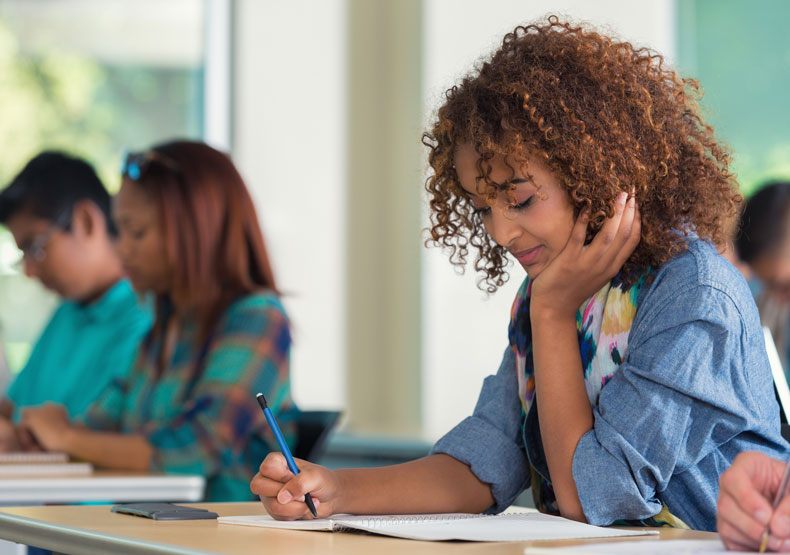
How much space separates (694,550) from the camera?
0.94 m

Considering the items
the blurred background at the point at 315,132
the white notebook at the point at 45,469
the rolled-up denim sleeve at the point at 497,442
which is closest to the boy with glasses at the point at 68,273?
the white notebook at the point at 45,469

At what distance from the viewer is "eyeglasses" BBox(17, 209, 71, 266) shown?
3.01 metres

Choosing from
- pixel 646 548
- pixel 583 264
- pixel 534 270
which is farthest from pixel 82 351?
pixel 646 548

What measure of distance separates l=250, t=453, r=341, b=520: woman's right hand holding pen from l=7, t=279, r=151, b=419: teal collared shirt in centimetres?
159

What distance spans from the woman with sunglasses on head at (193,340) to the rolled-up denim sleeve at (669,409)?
1.17m

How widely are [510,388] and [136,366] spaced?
1.36m

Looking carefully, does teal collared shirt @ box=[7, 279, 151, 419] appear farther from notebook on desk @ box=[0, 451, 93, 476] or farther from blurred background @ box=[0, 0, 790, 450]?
blurred background @ box=[0, 0, 790, 450]

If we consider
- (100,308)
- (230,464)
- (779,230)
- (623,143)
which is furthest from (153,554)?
(779,230)

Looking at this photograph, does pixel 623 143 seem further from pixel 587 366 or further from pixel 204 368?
pixel 204 368

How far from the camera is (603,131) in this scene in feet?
4.28

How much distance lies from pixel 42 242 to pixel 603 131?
2106 mm

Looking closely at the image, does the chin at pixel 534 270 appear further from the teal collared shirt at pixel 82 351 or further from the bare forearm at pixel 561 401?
the teal collared shirt at pixel 82 351

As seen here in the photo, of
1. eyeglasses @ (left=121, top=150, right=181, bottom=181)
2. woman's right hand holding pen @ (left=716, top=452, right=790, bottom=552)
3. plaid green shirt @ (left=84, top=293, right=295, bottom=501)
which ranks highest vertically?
eyeglasses @ (left=121, top=150, right=181, bottom=181)

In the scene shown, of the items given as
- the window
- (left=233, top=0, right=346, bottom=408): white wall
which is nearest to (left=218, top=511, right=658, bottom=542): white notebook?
the window
